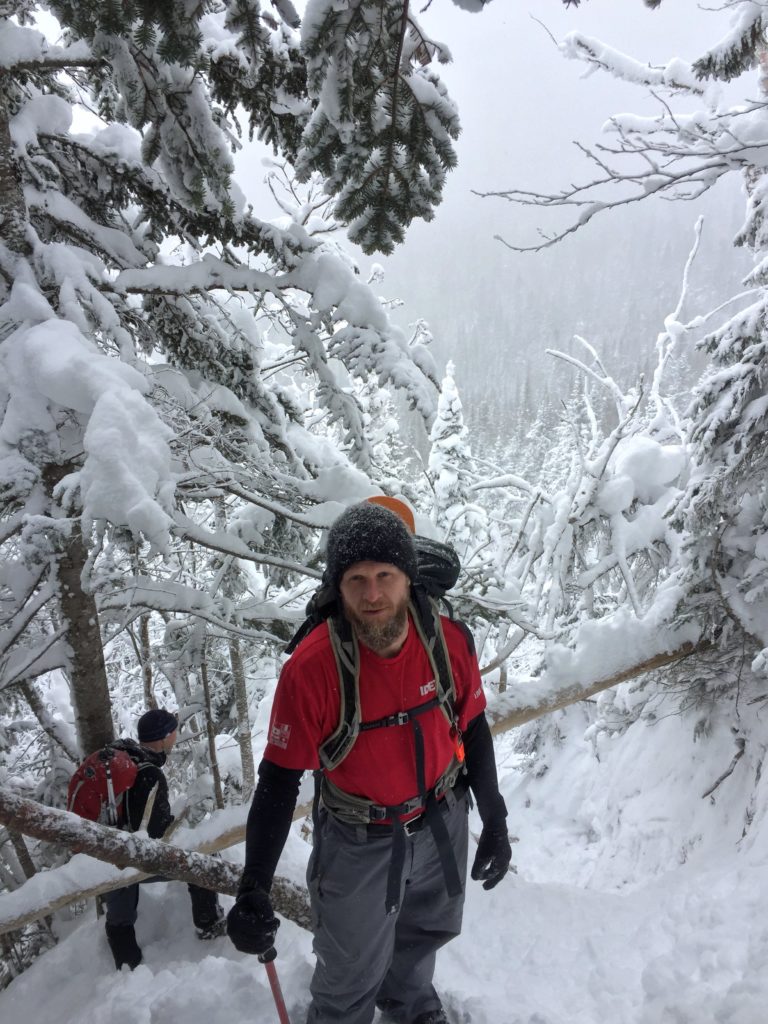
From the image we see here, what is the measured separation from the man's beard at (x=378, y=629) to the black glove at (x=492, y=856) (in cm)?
128

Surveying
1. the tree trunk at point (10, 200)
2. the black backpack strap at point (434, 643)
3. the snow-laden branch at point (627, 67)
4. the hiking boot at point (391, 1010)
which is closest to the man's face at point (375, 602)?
the black backpack strap at point (434, 643)

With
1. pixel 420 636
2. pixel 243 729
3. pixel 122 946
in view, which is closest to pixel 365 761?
pixel 420 636

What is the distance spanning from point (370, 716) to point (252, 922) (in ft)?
3.32

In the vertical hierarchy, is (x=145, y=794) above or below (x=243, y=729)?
below

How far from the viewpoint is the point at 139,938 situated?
171 inches

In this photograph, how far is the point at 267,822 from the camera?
244 cm

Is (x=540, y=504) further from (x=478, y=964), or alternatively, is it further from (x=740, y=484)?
(x=478, y=964)

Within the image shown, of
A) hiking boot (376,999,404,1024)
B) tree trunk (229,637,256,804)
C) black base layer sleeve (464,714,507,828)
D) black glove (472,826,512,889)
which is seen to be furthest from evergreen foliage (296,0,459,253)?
tree trunk (229,637,256,804)

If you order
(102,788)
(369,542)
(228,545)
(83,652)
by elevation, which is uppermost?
(228,545)

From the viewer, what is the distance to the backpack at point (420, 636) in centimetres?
242

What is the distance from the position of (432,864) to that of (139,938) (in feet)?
10.1

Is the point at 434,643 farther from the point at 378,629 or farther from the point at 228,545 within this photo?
the point at 228,545

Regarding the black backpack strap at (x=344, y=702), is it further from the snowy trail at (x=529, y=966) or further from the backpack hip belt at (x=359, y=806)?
the snowy trail at (x=529, y=966)

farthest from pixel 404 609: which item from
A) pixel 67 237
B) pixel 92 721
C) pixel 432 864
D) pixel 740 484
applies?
pixel 740 484
